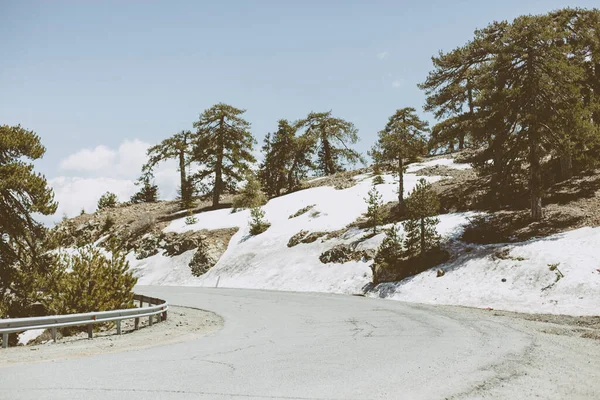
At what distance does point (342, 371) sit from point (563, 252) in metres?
14.7

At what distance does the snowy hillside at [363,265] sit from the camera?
15.8 metres

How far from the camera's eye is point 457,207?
91.1 feet

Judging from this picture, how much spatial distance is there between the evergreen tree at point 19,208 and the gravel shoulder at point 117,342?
5.73 meters

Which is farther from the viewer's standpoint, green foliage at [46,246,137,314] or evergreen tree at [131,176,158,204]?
evergreen tree at [131,176,158,204]

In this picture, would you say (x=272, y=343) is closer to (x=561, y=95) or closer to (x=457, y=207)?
(x=561, y=95)

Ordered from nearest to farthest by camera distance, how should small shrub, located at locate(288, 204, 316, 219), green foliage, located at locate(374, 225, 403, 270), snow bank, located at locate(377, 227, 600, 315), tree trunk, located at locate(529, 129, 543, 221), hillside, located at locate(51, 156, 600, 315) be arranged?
snow bank, located at locate(377, 227, 600, 315) < hillside, located at locate(51, 156, 600, 315) < tree trunk, located at locate(529, 129, 543, 221) < green foliage, located at locate(374, 225, 403, 270) < small shrub, located at locate(288, 204, 316, 219)

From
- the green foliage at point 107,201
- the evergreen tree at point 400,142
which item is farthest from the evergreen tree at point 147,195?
the evergreen tree at point 400,142

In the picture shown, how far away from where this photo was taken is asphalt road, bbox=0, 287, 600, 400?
577 centimetres

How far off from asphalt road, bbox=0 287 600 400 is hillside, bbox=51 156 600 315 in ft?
17.8

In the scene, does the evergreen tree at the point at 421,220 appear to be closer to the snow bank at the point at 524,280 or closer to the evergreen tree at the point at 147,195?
the snow bank at the point at 524,280

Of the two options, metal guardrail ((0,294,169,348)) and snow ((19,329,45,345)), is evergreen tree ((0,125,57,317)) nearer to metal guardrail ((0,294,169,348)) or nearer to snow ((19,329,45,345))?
snow ((19,329,45,345))

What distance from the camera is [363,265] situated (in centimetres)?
2427

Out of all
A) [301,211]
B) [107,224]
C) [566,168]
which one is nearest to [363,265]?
[301,211]

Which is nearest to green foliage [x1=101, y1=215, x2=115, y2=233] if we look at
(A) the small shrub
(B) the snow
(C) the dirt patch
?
(A) the small shrub
